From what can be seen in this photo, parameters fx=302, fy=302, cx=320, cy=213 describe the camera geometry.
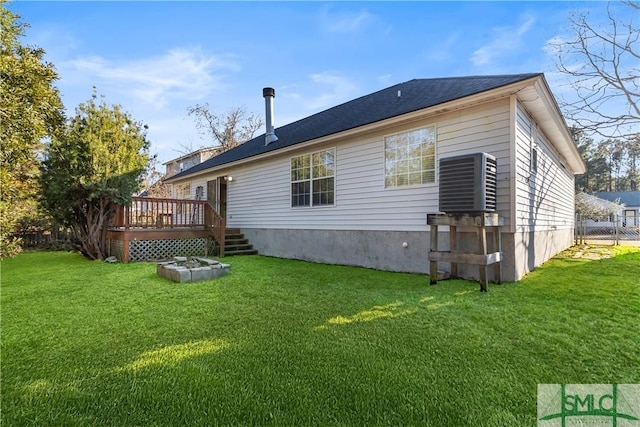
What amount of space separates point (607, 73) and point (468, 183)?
759cm

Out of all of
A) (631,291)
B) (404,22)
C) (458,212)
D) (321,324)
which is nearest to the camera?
(321,324)

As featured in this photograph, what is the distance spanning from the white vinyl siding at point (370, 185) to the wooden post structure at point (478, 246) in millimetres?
612

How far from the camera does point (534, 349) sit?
253 cm

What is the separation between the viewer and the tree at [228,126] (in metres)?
23.3

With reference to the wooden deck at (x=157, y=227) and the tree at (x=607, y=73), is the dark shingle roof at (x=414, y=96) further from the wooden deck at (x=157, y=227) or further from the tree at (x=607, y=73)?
the tree at (x=607, y=73)

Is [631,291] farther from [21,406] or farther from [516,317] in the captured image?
[21,406]

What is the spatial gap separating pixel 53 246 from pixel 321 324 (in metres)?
13.6

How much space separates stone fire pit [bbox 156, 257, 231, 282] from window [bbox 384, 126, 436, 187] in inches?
151

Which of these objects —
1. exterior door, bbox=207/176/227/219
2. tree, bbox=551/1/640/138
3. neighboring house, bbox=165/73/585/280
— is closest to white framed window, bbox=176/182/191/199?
exterior door, bbox=207/176/227/219

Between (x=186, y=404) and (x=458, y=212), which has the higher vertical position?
(x=458, y=212)

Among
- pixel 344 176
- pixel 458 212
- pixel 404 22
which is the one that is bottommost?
pixel 458 212

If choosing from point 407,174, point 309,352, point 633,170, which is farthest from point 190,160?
point 633,170

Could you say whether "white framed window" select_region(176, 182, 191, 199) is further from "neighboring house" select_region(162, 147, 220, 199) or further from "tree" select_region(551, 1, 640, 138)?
"tree" select_region(551, 1, 640, 138)

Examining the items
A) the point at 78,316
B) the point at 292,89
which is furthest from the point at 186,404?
the point at 292,89
